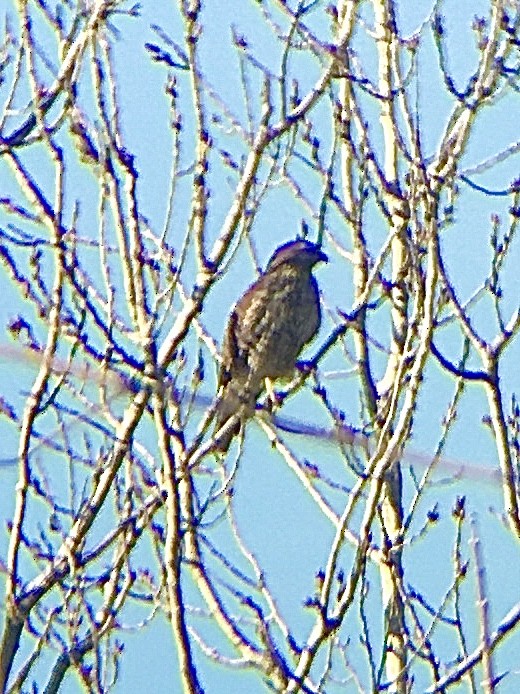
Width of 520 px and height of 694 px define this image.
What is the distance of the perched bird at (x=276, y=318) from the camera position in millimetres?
7652

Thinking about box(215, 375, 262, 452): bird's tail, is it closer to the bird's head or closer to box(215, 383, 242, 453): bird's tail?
box(215, 383, 242, 453): bird's tail

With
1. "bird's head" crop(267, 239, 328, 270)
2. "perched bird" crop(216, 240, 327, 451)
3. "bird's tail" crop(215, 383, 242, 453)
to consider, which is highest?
"bird's head" crop(267, 239, 328, 270)

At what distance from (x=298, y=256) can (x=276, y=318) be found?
0.30m

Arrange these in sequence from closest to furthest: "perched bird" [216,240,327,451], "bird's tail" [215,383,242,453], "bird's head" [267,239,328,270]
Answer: "bird's tail" [215,383,242,453]
"perched bird" [216,240,327,451]
"bird's head" [267,239,328,270]

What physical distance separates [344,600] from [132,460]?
95cm

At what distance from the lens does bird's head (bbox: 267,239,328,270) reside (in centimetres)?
798

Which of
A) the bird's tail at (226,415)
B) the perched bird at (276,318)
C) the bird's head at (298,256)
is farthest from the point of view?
the bird's head at (298,256)

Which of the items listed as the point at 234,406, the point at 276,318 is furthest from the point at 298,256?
the point at 234,406

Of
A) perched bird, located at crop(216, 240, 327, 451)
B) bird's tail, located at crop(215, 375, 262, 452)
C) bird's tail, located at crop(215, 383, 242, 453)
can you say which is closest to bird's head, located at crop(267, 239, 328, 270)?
perched bird, located at crop(216, 240, 327, 451)

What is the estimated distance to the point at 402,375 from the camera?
16.2ft

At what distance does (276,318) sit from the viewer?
7.98 m

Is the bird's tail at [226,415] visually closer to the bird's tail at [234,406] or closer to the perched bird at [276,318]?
the bird's tail at [234,406]

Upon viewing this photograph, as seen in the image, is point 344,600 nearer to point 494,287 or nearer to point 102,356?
point 102,356

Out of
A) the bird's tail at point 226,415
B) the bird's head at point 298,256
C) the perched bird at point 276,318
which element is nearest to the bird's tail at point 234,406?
the bird's tail at point 226,415
